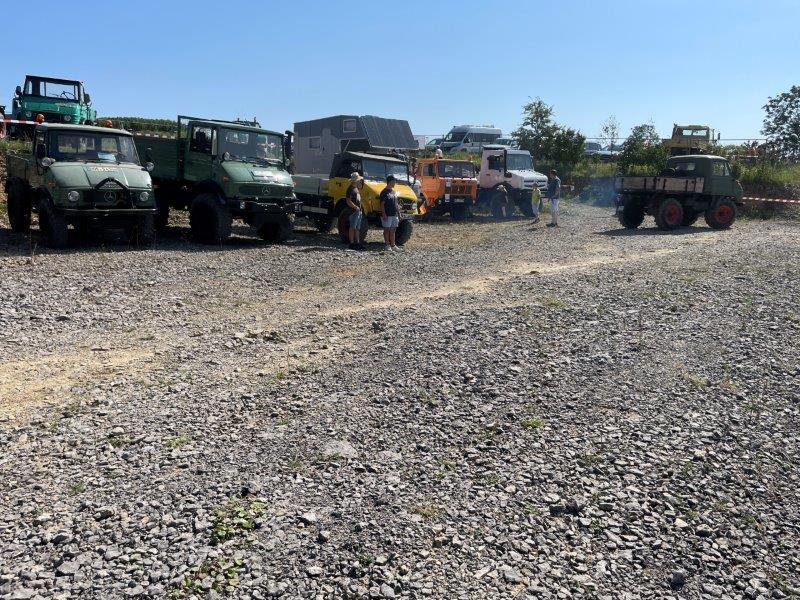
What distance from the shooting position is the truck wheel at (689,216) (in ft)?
60.4

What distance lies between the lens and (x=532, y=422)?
5.13 meters

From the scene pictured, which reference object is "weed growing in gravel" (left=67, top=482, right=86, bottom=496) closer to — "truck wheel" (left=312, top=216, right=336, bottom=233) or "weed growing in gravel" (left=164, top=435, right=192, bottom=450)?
"weed growing in gravel" (left=164, top=435, right=192, bottom=450)

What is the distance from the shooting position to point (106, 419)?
508 centimetres

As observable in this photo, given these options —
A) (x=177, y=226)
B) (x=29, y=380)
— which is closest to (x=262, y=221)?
(x=177, y=226)

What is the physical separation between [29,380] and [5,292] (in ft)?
10.5

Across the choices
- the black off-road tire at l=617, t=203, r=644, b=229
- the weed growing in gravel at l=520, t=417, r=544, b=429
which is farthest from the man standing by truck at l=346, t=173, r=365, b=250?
the weed growing in gravel at l=520, t=417, r=544, b=429

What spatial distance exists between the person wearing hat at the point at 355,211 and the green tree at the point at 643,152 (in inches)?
691

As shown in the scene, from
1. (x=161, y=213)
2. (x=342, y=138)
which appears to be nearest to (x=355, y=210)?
(x=161, y=213)

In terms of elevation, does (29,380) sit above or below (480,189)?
below

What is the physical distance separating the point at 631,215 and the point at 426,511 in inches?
653

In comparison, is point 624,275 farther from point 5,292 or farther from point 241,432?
point 5,292

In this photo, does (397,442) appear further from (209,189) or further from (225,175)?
(209,189)

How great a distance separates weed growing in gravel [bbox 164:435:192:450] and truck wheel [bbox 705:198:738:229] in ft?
54.7

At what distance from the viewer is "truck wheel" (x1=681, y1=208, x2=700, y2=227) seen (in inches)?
725
